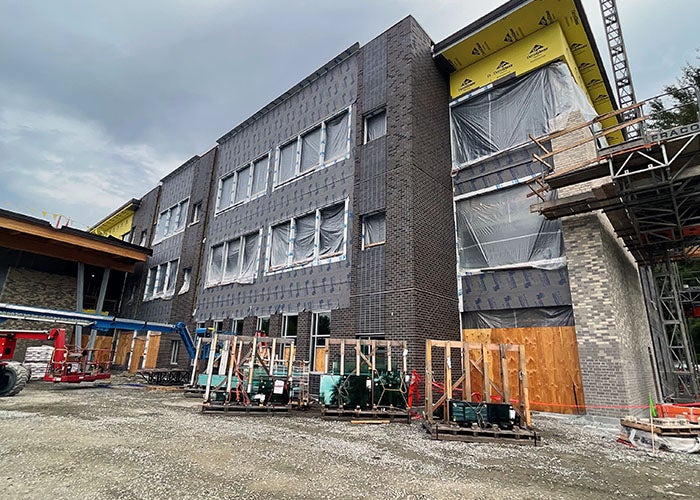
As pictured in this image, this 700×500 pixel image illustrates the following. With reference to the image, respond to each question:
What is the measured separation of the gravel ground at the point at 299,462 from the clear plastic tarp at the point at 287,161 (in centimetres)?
1199

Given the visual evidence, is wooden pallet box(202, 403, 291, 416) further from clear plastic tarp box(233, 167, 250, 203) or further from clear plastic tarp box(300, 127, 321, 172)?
clear plastic tarp box(233, 167, 250, 203)

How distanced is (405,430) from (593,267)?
6947mm

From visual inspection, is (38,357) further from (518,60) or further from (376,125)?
(518,60)

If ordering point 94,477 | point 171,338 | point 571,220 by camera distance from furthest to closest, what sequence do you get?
1. point 171,338
2. point 571,220
3. point 94,477

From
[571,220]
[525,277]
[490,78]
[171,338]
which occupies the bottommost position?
[171,338]

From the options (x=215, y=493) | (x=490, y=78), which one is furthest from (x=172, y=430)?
(x=490, y=78)

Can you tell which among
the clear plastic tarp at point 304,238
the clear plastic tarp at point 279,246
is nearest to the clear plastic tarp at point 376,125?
the clear plastic tarp at point 304,238

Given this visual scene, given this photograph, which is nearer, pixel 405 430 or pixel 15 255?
pixel 405 430

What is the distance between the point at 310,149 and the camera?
58.5 feet

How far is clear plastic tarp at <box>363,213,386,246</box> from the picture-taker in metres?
14.0

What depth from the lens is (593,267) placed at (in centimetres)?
1085

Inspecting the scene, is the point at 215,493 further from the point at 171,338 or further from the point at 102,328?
the point at 171,338

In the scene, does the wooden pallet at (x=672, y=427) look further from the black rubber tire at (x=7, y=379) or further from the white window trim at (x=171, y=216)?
the white window trim at (x=171, y=216)

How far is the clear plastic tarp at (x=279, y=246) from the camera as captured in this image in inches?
679
